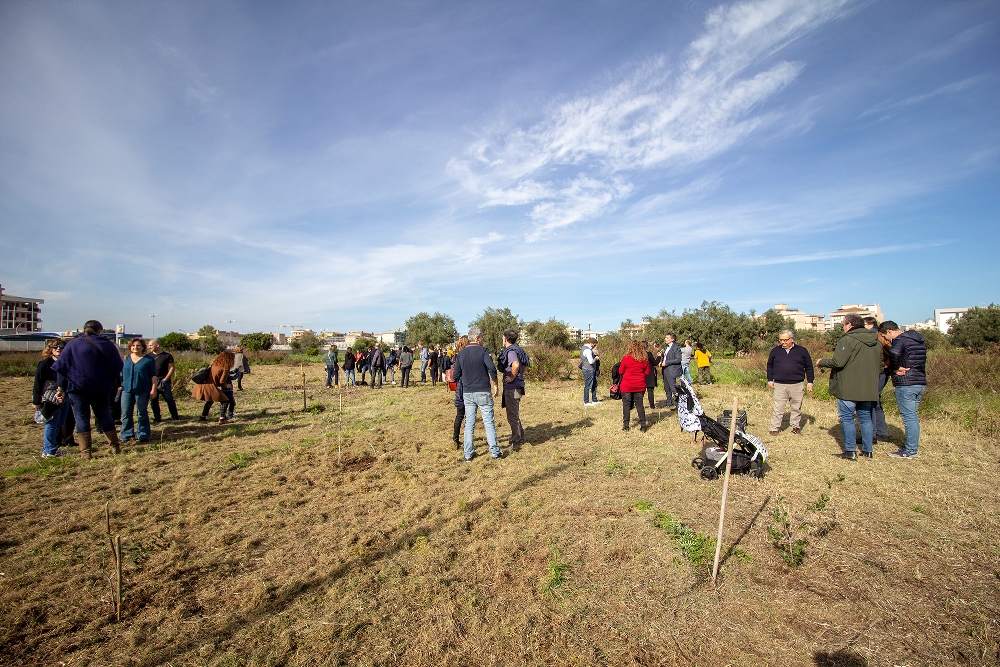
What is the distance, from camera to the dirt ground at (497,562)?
105 inches

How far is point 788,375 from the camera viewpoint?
770cm

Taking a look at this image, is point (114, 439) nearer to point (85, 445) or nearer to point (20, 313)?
point (85, 445)

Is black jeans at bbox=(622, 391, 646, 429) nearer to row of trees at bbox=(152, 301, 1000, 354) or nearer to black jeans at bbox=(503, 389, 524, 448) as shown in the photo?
black jeans at bbox=(503, 389, 524, 448)

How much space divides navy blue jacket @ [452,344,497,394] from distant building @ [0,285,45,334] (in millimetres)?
102390

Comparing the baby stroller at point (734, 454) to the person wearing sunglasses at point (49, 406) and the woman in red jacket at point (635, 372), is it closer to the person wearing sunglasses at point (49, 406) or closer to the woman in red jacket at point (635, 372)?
the woman in red jacket at point (635, 372)

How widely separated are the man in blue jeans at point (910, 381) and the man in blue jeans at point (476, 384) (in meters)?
5.76

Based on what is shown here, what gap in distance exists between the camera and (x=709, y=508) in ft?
15.5

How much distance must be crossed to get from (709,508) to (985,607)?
2.06 m

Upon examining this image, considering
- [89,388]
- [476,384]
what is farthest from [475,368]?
[89,388]

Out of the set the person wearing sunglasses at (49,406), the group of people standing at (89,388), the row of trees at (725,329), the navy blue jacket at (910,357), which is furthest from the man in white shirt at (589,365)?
the row of trees at (725,329)

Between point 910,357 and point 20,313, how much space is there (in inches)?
4743

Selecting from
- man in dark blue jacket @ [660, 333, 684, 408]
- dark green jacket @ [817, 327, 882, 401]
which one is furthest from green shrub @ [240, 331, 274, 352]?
dark green jacket @ [817, 327, 882, 401]

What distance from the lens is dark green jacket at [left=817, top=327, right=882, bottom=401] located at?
607 cm

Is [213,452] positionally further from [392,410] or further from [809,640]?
[809,640]
